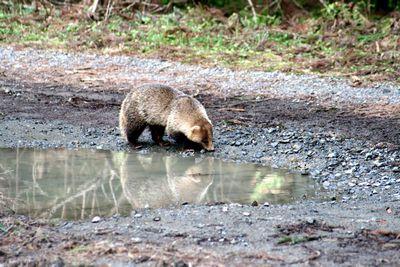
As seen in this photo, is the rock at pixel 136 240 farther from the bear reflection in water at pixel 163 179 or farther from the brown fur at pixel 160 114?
the brown fur at pixel 160 114

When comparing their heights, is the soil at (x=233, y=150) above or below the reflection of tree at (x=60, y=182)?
above

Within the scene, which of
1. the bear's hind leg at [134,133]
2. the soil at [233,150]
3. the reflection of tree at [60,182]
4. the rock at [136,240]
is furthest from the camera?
the bear's hind leg at [134,133]

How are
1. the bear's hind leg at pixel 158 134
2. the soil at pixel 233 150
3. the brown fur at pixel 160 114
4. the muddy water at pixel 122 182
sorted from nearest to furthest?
the soil at pixel 233 150 → the muddy water at pixel 122 182 → the brown fur at pixel 160 114 → the bear's hind leg at pixel 158 134

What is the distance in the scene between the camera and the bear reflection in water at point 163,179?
921 centimetres

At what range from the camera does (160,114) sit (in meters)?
12.0

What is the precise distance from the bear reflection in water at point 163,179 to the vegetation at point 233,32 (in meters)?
6.99

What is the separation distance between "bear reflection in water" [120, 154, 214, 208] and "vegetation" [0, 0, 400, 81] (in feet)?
22.9

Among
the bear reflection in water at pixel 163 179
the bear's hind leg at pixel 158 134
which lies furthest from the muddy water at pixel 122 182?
the bear's hind leg at pixel 158 134

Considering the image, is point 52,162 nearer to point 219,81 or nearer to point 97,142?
point 97,142

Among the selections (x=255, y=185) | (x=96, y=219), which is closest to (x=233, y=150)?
(x=255, y=185)

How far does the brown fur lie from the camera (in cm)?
1170

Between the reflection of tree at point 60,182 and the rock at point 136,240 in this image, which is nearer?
the rock at point 136,240

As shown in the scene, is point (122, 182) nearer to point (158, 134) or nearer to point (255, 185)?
point (255, 185)

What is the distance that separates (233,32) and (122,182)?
1213 cm
